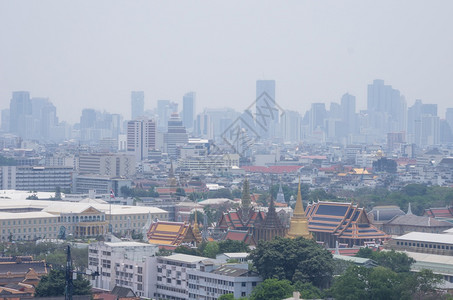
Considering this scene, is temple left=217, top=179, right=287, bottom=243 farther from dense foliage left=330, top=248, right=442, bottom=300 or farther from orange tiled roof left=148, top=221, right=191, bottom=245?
dense foliage left=330, top=248, right=442, bottom=300

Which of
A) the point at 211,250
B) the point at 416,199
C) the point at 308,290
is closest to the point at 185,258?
the point at 211,250

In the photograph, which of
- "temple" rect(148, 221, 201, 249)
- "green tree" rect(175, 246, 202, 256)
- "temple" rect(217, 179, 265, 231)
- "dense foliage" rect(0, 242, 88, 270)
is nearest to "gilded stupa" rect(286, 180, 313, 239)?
"temple" rect(217, 179, 265, 231)

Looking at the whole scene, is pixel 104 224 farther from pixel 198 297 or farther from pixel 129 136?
pixel 129 136

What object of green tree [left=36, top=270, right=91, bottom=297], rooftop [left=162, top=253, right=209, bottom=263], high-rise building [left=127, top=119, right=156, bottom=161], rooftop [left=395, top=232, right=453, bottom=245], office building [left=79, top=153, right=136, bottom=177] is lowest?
green tree [left=36, top=270, right=91, bottom=297]

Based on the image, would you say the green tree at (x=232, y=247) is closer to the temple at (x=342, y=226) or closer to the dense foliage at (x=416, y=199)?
the temple at (x=342, y=226)

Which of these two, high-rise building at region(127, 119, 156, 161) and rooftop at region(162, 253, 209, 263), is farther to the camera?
high-rise building at region(127, 119, 156, 161)

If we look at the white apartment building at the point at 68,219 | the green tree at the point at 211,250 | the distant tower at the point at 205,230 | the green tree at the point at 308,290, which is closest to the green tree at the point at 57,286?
the green tree at the point at 308,290
